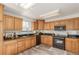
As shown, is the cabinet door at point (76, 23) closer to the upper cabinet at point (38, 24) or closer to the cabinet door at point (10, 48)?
the upper cabinet at point (38, 24)

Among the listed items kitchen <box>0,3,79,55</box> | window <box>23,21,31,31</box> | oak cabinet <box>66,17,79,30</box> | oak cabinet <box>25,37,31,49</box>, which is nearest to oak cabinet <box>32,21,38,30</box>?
kitchen <box>0,3,79,55</box>

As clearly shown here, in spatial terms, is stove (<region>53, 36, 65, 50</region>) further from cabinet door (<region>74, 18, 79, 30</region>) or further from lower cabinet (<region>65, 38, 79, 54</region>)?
cabinet door (<region>74, 18, 79, 30</region>)

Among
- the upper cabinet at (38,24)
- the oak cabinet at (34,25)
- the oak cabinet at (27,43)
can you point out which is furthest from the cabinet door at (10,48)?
the upper cabinet at (38,24)

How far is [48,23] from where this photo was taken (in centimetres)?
555

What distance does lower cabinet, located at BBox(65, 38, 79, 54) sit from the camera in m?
3.39

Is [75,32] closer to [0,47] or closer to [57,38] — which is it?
[57,38]

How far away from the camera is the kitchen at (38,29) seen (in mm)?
2662

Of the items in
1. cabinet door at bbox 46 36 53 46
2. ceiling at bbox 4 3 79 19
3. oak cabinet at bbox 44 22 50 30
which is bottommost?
cabinet door at bbox 46 36 53 46

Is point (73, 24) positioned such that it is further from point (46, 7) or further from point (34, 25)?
point (34, 25)

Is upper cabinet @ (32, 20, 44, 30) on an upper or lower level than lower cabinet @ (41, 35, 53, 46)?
upper

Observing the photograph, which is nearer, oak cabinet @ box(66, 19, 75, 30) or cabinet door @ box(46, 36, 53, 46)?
oak cabinet @ box(66, 19, 75, 30)

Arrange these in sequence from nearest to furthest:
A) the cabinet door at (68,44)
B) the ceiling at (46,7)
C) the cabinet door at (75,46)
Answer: the ceiling at (46,7) < the cabinet door at (75,46) < the cabinet door at (68,44)

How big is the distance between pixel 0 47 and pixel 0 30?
21.6 inches
